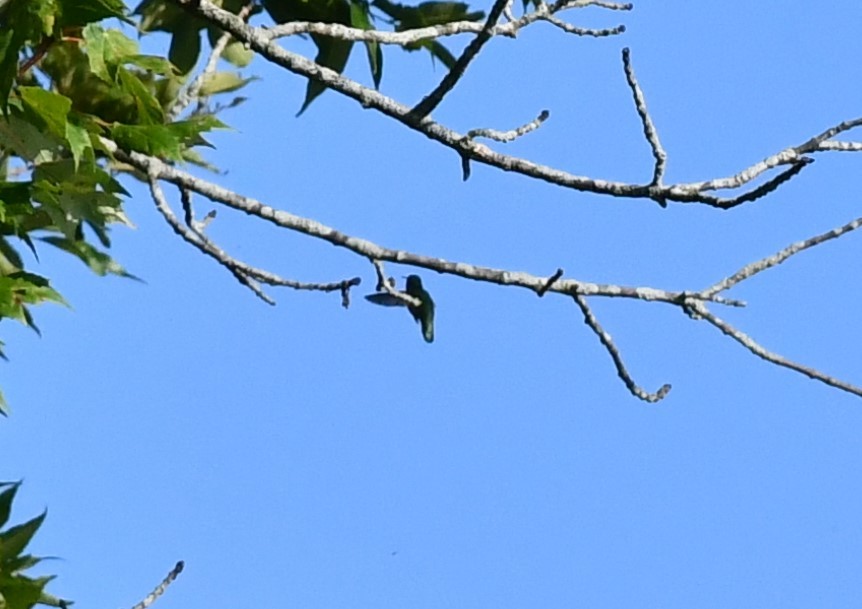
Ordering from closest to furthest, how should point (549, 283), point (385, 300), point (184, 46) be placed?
1. point (549, 283)
2. point (385, 300)
3. point (184, 46)

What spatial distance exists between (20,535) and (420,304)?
1116 millimetres

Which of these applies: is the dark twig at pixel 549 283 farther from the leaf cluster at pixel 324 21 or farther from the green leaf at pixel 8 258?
the green leaf at pixel 8 258

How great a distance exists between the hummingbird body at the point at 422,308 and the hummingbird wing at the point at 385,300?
0.03m

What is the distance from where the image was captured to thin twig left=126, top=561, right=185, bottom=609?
3.30 m

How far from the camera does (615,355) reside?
9.93 ft

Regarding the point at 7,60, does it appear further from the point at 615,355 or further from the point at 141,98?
the point at 615,355

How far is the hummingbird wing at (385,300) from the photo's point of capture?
321 centimetres

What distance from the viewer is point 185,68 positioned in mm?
3660

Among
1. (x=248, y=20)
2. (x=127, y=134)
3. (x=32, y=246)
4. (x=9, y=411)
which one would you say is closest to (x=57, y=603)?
(x=9, y=411)

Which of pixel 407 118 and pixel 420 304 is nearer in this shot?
pixel 407 118

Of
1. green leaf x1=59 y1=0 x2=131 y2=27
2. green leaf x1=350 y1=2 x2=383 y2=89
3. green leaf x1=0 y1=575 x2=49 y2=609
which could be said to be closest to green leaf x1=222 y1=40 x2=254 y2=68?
green leaf x1=350 y1=2 x2=383 y2=89

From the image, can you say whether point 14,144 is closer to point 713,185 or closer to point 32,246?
point 32,246

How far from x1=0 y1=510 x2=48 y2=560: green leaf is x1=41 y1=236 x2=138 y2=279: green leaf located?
0.72m

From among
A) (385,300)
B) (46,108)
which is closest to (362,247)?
A: (385,300)
